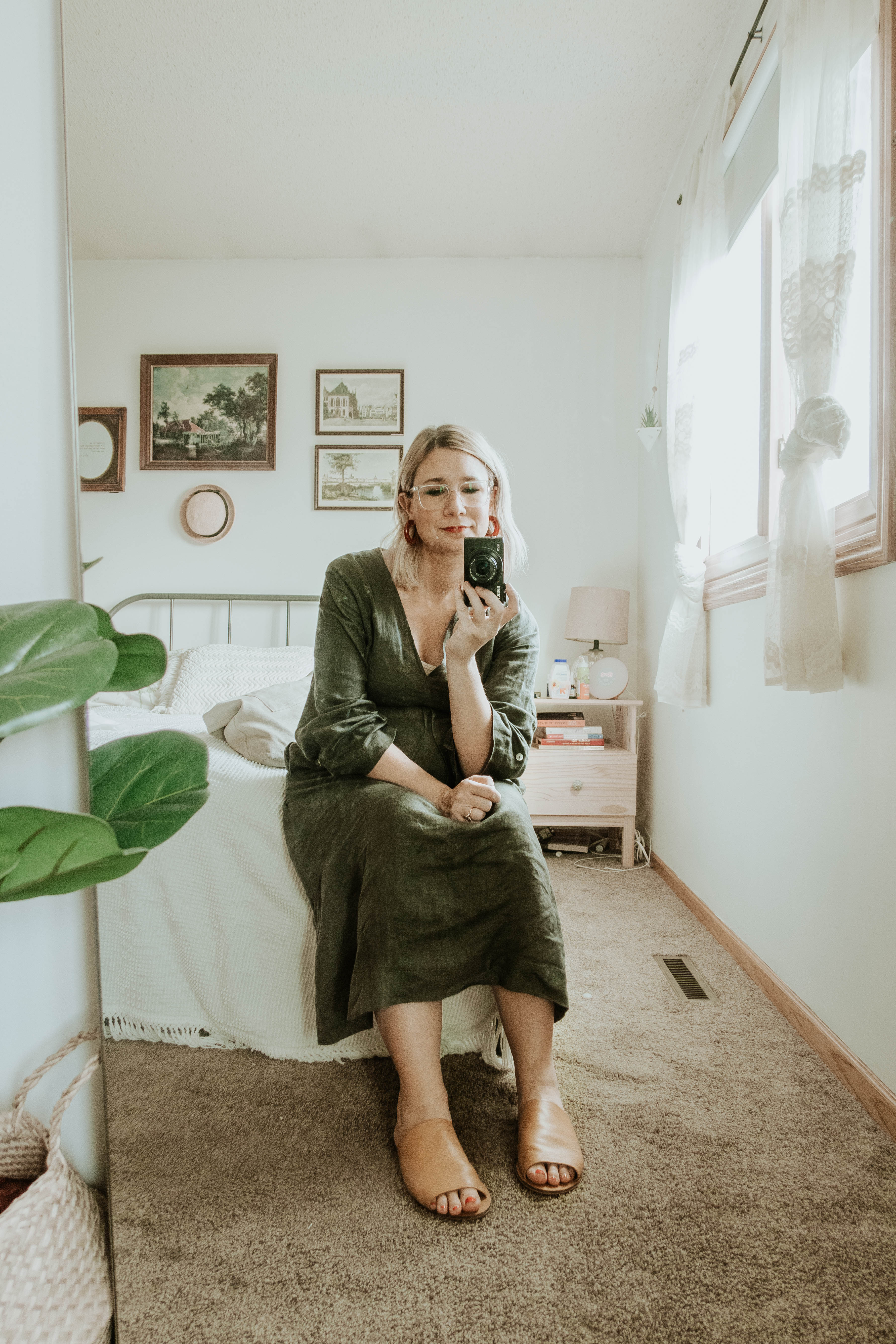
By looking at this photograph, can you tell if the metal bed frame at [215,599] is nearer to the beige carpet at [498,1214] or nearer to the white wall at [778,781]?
the beige carpet at [498,1214]

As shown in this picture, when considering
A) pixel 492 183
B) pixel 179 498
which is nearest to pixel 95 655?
pixel 179 498

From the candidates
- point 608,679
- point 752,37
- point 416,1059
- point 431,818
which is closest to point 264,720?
point 431,818

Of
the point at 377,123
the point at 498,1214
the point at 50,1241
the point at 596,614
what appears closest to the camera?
the point at 50,1241

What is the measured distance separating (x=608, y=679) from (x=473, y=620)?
644 mm

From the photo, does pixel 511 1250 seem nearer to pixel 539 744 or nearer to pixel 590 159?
pixel 539 744

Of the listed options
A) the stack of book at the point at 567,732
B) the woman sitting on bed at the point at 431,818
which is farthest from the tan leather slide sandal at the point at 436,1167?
the stack of book at the point at 567,732

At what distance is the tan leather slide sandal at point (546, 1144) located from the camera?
2.94ft

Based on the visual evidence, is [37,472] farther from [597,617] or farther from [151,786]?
[597,617]

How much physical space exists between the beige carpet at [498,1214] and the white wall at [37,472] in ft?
0.37

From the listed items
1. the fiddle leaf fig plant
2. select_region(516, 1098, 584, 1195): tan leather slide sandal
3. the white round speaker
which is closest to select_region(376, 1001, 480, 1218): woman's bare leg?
select_region(516, 1098, 584, 1195): tan leather slide sandal

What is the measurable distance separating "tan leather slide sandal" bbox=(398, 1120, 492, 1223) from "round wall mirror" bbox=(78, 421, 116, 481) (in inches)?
34.2

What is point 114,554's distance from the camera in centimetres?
75

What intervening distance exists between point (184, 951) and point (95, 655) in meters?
0.59

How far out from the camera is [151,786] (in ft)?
1.91
